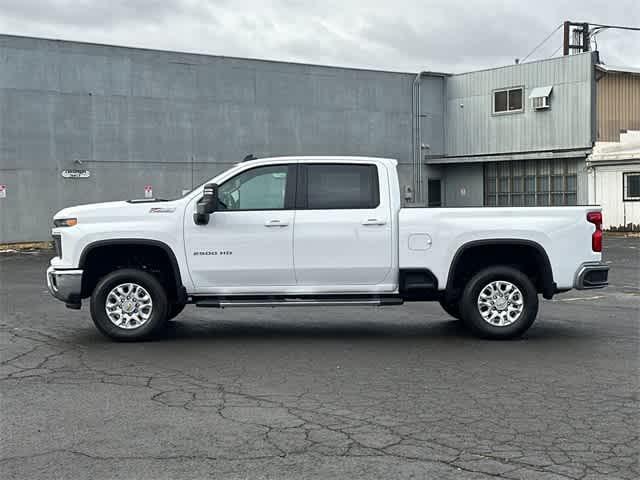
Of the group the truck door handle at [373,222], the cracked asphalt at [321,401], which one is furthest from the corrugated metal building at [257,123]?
the truck door handle at [373,222]

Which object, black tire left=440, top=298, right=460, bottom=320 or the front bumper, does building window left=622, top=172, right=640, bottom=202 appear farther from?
the front bumper

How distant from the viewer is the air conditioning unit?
113 feet

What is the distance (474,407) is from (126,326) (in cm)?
459

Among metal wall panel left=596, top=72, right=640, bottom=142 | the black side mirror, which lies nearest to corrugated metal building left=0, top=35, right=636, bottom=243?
metal wall panel left=596, top=72, right=640, bottom=142

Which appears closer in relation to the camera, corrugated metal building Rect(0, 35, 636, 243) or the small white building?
corrugated metal building Rect(0, 35, 636, 243)

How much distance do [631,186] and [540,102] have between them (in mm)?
5795

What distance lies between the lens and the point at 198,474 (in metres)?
5.01

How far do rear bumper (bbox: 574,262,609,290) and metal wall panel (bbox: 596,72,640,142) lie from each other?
83.2 feet

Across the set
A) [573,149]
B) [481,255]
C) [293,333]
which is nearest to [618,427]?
[481,255]

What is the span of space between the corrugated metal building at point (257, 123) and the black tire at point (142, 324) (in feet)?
69.2

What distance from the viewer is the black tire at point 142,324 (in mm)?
9617

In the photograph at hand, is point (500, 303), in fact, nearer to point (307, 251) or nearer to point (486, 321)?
point (486, 321)

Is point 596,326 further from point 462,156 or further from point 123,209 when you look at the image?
point 462,156

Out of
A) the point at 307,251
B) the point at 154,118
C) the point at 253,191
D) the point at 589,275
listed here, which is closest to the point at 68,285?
the point at 253,191
